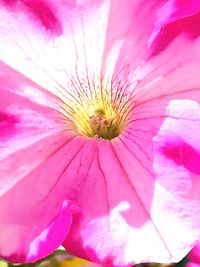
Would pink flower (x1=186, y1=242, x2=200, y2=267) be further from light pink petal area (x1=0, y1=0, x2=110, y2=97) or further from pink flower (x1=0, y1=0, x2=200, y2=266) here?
light pink petal area (x1=0, y1=0, x2=110, y2=97)

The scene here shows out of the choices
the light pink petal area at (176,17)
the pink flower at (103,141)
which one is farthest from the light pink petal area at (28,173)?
the light pink petal area at (176,17)

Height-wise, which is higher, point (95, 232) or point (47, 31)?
point (47, 31)

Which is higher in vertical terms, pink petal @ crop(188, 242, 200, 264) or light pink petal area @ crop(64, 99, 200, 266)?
light pink petal area @ crop(64, 99, 200, 266)

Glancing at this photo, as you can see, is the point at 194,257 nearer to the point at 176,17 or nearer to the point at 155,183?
the point at 155,183

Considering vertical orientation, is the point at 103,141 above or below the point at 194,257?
above

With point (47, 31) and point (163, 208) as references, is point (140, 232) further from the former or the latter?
point (47, 31)

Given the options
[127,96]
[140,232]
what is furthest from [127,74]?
[140,232]

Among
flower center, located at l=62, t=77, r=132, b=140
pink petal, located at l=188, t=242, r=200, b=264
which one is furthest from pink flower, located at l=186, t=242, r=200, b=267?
flower center, located at l=62, t=77, r=132, b=140

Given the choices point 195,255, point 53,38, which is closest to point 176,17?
point 53,38
